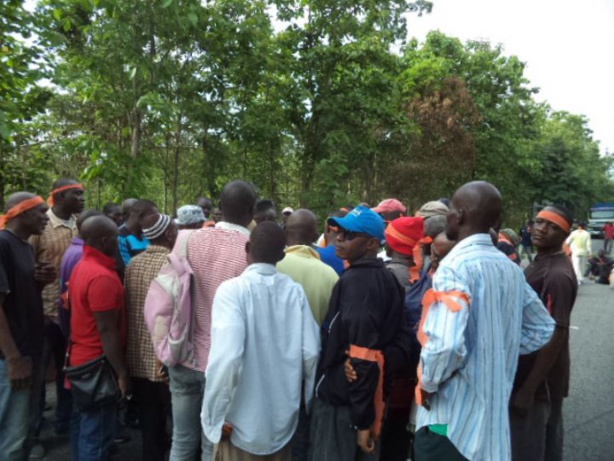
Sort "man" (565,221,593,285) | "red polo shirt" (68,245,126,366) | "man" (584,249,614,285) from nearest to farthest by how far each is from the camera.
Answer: "red polo shirt" (68,245,126,366)
"man" (565,221,593,285)
"man" (584,249,614,285)

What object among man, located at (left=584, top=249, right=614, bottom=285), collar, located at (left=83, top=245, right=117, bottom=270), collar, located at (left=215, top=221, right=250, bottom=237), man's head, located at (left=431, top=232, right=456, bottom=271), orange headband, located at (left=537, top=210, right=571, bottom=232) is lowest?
man, located at (left=584, top=249, right=614, bottom=285)

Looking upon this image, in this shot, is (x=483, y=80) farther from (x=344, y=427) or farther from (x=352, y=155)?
(x=344, y=427)

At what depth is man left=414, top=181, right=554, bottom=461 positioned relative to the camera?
2.20m

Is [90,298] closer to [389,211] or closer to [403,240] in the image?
[403,240]

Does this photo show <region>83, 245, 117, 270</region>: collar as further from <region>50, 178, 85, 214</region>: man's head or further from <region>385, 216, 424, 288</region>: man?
<region>385, 216, 424, 288</region>: man

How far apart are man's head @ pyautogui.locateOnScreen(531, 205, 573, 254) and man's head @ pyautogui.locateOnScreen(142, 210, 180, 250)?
260 cm

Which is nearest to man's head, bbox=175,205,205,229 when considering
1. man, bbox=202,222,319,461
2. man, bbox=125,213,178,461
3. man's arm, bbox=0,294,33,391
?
man, bbox=125,213,178,461

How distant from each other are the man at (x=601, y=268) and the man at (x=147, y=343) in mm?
15216

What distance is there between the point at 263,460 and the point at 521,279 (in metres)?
1.61

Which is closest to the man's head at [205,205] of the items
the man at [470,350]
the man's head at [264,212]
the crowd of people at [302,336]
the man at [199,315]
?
the man's head at [264,212]

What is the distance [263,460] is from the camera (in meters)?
2.71

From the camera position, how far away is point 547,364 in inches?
119

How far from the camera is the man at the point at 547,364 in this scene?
3025mm

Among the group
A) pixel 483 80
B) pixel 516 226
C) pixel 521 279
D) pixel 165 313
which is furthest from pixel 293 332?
pixel 516 226
